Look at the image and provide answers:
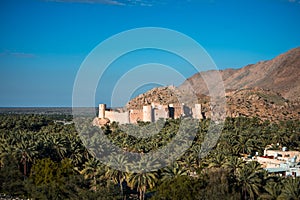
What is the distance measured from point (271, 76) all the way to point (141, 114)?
10062 centimetres

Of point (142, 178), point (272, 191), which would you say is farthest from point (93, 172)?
point (272, 191)

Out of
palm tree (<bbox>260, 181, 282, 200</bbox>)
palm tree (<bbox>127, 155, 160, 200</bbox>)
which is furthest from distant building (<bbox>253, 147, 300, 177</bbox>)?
palm tree (<bbox>127, 155, 160, 200</bbox>)

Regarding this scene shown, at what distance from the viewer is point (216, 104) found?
84562 millimetres

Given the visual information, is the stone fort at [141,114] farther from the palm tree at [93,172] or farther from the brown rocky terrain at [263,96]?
the palm tree at [93,172]

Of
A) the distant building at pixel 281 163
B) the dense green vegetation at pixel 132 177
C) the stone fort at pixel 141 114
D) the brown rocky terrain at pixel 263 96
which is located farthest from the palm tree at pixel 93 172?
the brown rocky terrain at pixel 263 96

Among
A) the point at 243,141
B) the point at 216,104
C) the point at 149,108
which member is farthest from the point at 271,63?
the point at 243,141

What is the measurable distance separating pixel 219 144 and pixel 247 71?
491ft

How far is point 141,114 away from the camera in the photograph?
63.0 m

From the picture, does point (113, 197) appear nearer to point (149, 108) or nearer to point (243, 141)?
point (243, 141)

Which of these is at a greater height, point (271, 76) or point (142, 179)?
point (271, 76)

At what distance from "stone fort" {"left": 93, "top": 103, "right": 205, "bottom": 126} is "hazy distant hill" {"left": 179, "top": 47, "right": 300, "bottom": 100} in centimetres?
2839

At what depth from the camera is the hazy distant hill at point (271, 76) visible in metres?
124

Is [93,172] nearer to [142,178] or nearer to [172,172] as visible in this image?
[142,178]

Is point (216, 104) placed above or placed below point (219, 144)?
above
